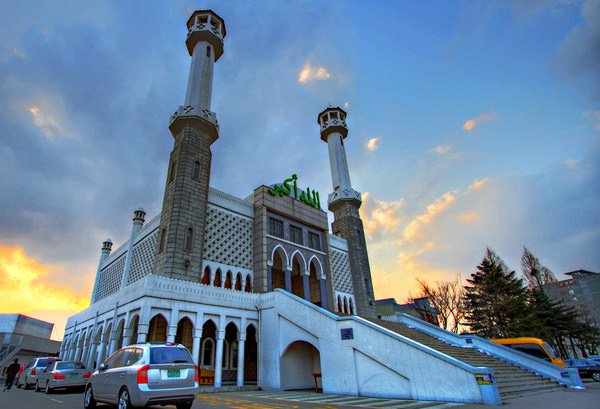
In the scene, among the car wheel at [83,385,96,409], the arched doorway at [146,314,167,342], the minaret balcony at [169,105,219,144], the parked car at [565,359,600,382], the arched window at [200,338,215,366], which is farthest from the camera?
the minaret balcony at [169,105,219,144]

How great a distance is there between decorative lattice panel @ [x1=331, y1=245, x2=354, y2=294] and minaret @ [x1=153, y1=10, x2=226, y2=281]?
492 inches

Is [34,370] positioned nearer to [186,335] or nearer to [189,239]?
[186,335]

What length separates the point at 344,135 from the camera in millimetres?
36438

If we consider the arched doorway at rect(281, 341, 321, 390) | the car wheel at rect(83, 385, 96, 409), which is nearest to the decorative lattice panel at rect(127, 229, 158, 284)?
the arched doorway at rect(281, 341, 321, 390)

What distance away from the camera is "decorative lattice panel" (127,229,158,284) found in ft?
74.1

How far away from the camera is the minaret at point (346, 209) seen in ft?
93.1

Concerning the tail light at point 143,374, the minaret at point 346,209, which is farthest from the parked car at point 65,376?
the minaret at point 346,209

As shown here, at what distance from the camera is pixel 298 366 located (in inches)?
607

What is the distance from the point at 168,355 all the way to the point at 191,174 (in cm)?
1445

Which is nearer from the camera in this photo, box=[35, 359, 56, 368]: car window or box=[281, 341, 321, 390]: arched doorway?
box=[35, 359, 56, 368]: car window

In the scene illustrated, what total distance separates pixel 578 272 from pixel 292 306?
6516cm

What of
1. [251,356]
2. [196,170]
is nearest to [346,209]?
[196,170]

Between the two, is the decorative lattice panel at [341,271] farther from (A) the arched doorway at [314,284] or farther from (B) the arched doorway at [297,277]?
(B) the arched doorway at [297,277]

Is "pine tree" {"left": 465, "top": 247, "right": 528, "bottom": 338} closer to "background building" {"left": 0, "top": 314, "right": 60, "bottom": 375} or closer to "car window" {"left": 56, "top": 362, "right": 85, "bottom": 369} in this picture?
"car window" {"left": 56, "top": 362, "right": 85, "bottom": 369}
